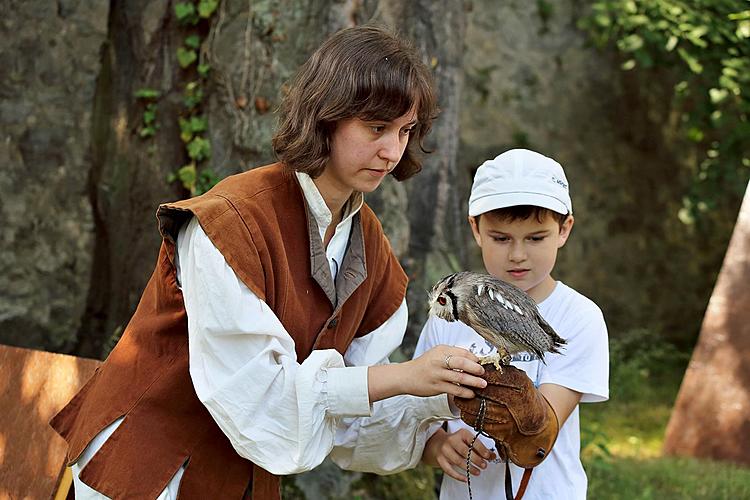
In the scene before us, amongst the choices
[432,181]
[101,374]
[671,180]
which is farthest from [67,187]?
[671,180]

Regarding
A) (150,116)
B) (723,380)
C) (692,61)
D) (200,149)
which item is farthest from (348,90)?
(692,61)

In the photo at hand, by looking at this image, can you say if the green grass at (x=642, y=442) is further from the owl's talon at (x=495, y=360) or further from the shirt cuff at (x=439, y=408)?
the owl's talon at (x=495, y=360)

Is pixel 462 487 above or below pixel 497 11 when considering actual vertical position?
below

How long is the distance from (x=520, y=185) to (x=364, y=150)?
47 centimetres

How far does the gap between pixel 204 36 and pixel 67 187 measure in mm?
1196

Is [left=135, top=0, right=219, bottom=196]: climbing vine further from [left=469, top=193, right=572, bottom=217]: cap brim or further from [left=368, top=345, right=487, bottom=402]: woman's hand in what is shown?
[left=368, top=345, right=487, bottom=402]: woman's hand

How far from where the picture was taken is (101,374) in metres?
2.72

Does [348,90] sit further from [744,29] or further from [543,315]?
[744,29]

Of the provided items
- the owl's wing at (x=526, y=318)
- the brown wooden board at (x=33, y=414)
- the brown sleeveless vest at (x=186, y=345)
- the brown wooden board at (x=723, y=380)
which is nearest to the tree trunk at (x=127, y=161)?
the brown wooden board at (x=33, y=414)

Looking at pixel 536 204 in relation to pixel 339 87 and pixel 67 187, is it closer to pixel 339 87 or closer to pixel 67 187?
pixel 339 87

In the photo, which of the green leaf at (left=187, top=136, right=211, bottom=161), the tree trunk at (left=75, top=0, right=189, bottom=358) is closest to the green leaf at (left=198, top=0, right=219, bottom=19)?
the tree trunk at (left=75, top=0, right=189, bottom=358)

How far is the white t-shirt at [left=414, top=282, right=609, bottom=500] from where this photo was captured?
280cm

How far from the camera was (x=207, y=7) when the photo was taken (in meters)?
4.81

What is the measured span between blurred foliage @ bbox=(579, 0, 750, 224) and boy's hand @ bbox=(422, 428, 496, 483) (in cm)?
446
